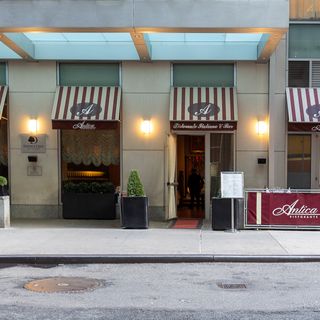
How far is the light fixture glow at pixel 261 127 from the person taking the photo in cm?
1406

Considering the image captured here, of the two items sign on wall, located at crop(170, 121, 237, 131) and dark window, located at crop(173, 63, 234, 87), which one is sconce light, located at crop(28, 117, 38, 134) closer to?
sign on wall, located at crop(170, 121, 237, 131)

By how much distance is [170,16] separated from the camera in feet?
36.3

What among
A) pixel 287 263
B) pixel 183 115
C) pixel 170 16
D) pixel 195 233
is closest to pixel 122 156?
pixel 183 115

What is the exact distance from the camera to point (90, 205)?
14242mm

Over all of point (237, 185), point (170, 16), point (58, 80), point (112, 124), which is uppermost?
point (170, 16)

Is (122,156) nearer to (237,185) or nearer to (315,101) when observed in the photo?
(237,185)

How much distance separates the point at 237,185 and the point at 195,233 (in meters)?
1.55

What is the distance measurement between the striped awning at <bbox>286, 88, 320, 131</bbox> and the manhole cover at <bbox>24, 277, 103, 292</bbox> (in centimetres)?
800

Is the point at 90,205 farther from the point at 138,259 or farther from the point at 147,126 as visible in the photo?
the point at 138,259

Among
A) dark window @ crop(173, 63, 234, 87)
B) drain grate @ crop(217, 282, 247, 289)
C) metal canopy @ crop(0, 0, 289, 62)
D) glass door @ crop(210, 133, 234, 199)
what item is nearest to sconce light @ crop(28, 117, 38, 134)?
metal canopy @ crop(0, 0, 289, 62)

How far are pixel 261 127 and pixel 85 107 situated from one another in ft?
16.4

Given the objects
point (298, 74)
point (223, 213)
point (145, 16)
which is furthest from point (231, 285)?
point (298, 74)

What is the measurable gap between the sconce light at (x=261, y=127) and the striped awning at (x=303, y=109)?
71 centimetres

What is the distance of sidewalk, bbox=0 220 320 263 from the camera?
907 cm
